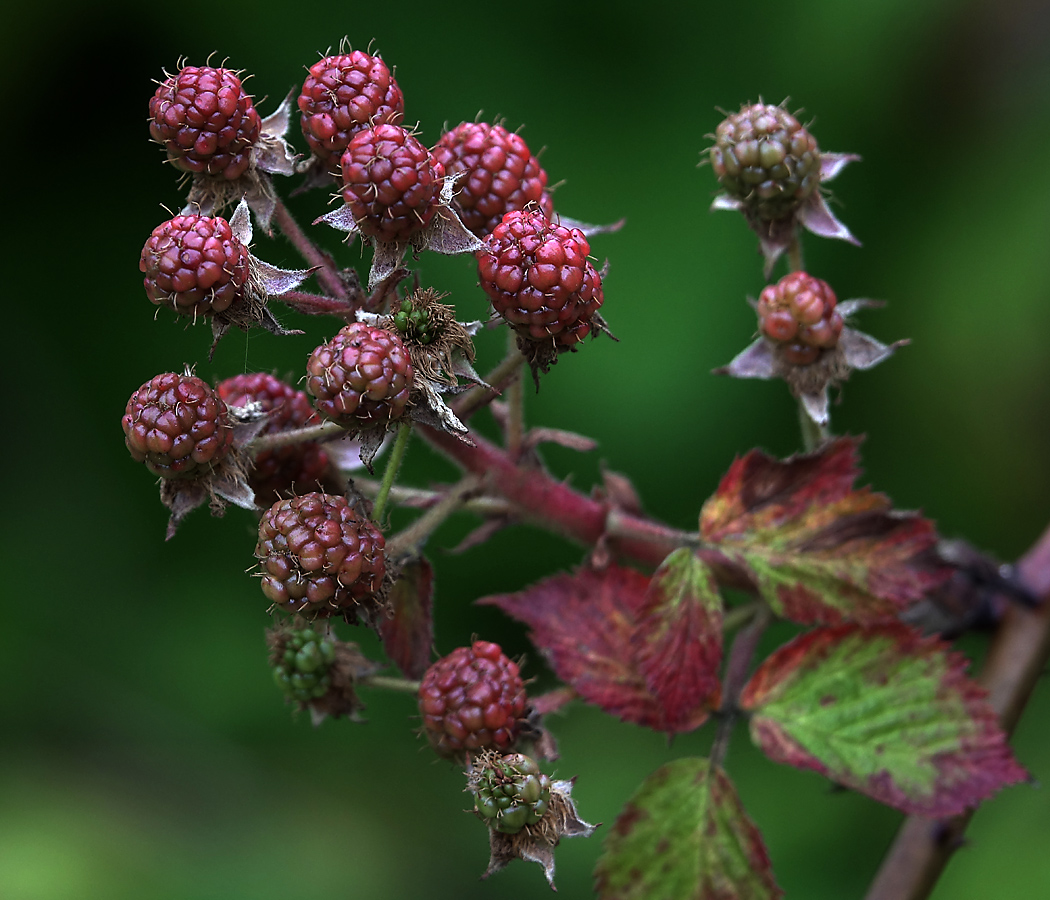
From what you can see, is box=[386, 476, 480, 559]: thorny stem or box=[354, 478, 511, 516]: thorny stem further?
box=[354, 478, 511, 516]: thorny stem

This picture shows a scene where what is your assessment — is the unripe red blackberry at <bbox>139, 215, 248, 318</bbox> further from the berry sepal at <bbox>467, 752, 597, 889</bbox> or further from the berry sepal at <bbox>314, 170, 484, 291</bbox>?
the berry sepal at <bbox>467, 752, 597, 889</bbox>

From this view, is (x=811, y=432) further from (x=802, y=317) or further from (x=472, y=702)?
(x=472, y=702)

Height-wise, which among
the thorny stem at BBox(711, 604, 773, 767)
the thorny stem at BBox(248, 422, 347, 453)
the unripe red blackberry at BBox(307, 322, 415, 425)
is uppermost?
the unripe red blackberry at BBox(307, 322, 415, 425)

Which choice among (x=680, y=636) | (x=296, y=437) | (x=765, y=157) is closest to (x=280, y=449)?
(x=296, y=437)

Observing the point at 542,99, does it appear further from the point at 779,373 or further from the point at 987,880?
the point at 987,880

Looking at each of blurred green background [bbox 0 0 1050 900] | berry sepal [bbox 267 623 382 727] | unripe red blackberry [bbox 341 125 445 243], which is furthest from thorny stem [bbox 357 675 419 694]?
blurred green background [bbox 0 0 1050 900]

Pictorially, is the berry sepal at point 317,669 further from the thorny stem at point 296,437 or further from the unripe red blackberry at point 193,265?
the unripe red blackberry at point 193,265
